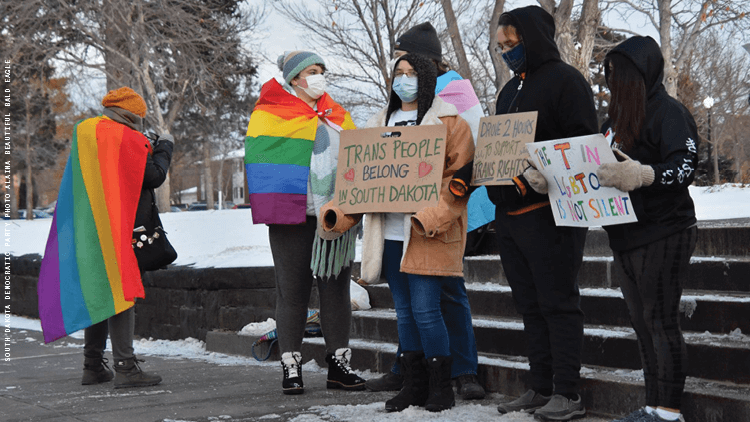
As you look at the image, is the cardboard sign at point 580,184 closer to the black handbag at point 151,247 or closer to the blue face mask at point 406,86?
the blue face mask at point 406,86

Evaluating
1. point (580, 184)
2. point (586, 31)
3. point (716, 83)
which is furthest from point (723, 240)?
point (716, 83)

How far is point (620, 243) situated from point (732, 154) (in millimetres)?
46869

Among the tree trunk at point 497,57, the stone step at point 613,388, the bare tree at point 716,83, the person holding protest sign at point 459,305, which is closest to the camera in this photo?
the stone step at point 613,388

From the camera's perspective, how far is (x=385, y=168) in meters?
4.05

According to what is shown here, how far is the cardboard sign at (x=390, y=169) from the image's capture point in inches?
153

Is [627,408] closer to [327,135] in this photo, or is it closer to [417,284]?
[417,284]

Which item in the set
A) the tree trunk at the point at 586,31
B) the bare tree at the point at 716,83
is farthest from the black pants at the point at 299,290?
the bare tree at the point at 716,83

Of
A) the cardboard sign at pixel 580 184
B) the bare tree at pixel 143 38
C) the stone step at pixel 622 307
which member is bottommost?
the stone step at pixel 622 307

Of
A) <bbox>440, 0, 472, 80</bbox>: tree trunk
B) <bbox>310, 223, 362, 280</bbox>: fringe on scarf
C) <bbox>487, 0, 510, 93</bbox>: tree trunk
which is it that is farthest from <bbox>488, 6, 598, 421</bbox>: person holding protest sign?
<bbox>440, 0, 472, 80</bbox>: tree trunk

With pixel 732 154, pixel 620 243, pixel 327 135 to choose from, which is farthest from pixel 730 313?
pixel 732 154

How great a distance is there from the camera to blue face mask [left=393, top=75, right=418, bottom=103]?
4.02 m

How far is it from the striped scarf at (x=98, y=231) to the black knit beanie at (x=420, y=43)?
6.69 feet

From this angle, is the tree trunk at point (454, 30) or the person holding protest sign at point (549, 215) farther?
the tree trunk at point (454, 30)

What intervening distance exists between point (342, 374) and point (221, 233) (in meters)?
5.36
